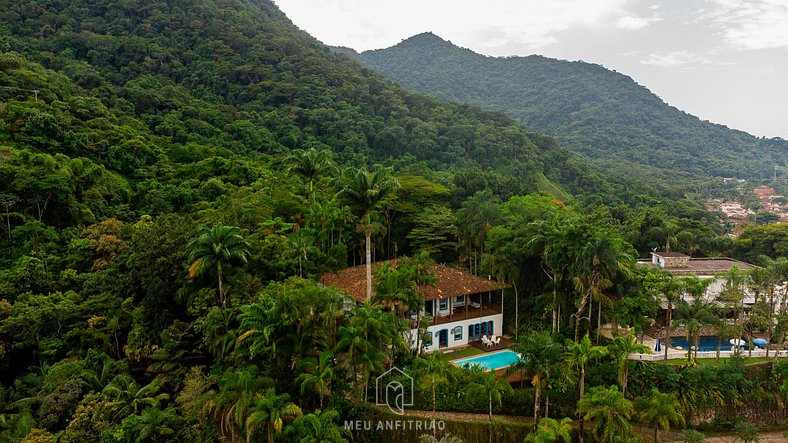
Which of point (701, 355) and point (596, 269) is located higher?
point (596, 269)

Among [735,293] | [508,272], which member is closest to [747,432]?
[735,293]

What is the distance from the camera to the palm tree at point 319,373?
19.0 meters

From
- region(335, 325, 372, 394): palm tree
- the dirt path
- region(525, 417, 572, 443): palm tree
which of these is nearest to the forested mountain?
the dirt path

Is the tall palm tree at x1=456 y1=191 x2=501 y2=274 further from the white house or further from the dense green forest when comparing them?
the white house

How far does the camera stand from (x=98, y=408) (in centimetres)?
2000

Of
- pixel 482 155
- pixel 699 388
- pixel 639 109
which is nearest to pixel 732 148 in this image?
pixel 639 109

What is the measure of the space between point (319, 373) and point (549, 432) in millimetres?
9022

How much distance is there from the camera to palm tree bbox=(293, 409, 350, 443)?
17188mm

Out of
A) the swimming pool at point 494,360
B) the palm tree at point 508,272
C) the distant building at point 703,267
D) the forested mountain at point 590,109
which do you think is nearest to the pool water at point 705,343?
the distant building at point 703,267

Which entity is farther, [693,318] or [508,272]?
[508,272]

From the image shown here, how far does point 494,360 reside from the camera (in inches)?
984

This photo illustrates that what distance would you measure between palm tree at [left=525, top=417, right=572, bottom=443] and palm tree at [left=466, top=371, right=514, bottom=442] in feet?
5.74

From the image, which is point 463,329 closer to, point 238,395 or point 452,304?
point 452,304

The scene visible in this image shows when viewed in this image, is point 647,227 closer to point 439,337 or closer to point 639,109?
point 439,337
